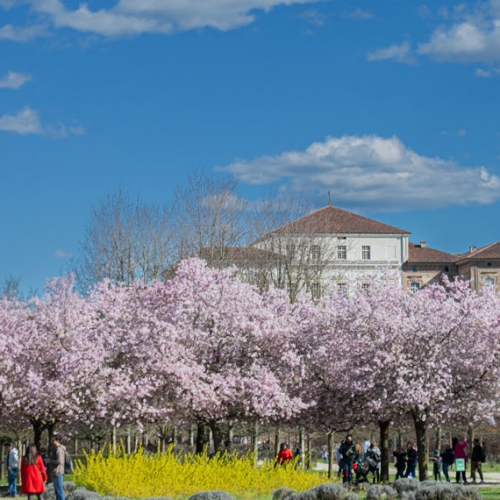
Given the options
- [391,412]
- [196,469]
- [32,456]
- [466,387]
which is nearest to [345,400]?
[391,412]

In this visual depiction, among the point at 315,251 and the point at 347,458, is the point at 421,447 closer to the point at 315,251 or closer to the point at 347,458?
the point at 347,458

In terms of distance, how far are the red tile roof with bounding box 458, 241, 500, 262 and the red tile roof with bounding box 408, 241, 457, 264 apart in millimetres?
2171

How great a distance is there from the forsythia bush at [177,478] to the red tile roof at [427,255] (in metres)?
87.4

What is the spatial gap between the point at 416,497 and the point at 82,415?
1651cm

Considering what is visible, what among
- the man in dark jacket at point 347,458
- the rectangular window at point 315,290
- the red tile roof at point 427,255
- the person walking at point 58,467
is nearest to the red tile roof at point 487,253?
the red tile roof at point 427,255

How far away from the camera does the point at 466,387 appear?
34562 millimetres

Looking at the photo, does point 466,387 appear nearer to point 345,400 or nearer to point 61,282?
point 345,400

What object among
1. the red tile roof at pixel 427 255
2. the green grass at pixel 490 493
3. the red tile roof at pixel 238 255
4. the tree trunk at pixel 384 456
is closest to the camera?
the green grass at pixel 490 493

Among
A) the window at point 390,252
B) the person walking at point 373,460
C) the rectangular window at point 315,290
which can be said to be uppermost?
the window at point 390,252

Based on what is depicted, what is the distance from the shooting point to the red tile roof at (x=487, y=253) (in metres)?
108

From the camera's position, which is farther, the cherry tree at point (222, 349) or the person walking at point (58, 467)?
the cherry tree at point (222, 349)

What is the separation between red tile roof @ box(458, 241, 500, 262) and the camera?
108000 mm

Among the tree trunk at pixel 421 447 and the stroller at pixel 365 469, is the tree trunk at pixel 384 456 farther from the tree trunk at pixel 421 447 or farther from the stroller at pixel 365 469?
the tree trunk at pixel 421 447

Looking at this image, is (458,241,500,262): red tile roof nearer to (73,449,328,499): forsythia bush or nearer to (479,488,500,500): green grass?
(479,488,500,500): green grass
